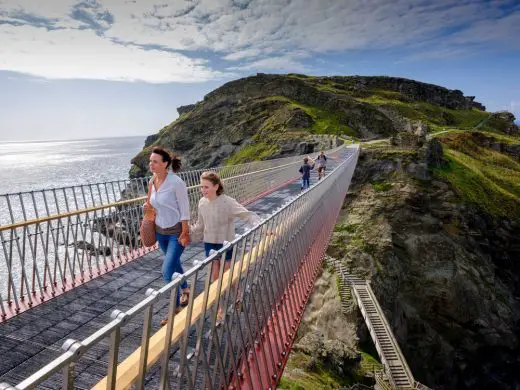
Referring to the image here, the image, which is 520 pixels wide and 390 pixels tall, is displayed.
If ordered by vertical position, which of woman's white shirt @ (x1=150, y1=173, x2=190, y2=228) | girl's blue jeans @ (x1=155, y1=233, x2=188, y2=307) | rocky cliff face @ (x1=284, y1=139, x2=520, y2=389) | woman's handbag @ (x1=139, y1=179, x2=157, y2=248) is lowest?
rocky cliff face @ (x1=284, y1=139, x2=520, y2=389)

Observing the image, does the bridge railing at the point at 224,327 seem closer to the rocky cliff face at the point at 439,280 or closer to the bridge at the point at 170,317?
the bridge at the point at 170,317

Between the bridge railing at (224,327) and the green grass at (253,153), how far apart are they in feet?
148

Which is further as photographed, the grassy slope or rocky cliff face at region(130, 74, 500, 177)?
rocky cliff face at region(130, 74, 500, 177)

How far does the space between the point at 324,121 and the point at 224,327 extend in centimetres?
6336

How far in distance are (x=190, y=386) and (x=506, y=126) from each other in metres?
103

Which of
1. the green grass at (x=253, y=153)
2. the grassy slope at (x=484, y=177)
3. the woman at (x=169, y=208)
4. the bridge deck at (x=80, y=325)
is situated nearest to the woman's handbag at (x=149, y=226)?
the woman at (x=169, y=208)

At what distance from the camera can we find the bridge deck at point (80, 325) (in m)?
4.34

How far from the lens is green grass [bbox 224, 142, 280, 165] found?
52.2 meters

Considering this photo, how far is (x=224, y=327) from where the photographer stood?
368cm

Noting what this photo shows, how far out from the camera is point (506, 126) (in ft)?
285

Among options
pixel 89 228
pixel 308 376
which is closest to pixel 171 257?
pixel 89 228

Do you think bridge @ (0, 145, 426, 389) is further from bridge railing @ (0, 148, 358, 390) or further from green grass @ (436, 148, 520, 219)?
green grass @ (436, 148, 520, 219)

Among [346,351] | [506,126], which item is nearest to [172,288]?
[346,351]

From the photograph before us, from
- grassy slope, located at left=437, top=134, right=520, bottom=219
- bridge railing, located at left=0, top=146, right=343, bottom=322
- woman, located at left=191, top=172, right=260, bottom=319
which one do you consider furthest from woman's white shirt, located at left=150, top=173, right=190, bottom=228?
grassy slope, located at left=437, top=134, right=520, bottom=219
